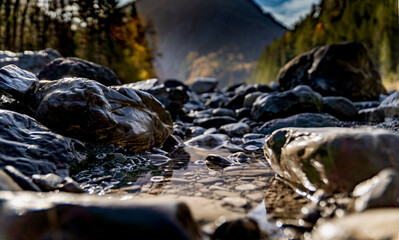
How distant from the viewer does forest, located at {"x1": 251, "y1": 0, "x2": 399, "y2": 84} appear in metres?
29.3

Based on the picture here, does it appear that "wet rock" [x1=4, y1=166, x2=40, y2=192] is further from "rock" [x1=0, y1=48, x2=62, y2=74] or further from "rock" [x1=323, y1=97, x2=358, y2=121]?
"rock" [x1=323, y1=97, x2=358, y2=121]

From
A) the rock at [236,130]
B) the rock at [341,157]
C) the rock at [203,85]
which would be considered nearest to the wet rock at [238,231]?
the rock at [341,157]

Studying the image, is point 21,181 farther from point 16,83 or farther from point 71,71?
point 71,71

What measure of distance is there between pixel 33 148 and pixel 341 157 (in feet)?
7.40

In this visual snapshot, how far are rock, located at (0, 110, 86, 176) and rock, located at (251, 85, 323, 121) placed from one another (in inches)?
183

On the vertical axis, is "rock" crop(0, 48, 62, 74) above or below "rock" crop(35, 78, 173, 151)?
above

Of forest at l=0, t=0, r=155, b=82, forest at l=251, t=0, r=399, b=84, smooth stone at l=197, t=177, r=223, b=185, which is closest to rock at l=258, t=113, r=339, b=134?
smooth stone at l=197, t=177, r=223, b=185

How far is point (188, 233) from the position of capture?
2.89ft

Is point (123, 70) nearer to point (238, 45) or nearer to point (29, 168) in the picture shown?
point (29, 168)

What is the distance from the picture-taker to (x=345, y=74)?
875 cm

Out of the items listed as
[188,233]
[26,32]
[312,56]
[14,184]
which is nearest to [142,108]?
[14,184]

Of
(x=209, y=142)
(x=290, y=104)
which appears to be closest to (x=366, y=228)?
(x=209, y=142)

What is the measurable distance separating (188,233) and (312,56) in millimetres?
11299

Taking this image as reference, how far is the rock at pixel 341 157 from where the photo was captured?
1385mm
